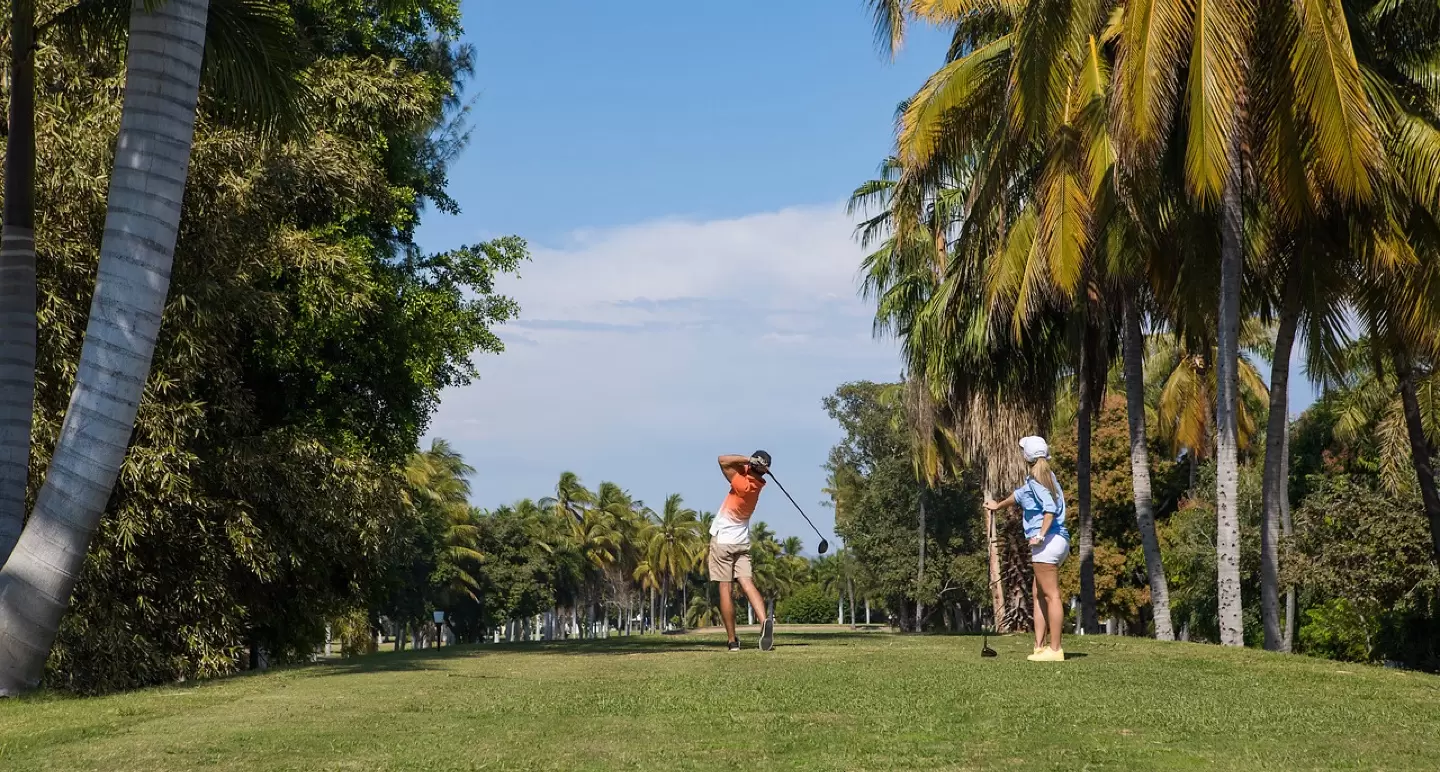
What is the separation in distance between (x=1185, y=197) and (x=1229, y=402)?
9.88 feet

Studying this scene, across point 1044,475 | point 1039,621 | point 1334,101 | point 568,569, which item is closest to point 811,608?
point 568,569

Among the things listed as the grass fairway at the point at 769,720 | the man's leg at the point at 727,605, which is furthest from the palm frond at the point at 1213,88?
the man's leg at the point at 727,605

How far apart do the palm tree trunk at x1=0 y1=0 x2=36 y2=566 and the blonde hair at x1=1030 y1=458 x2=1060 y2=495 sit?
355 inches

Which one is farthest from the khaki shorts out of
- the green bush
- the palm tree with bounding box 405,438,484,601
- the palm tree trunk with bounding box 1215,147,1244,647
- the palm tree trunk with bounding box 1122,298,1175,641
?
the green bush

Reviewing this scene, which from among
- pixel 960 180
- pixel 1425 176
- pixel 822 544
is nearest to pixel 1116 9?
pixel 1425 176

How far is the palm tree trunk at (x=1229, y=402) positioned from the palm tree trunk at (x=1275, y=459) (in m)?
0.48

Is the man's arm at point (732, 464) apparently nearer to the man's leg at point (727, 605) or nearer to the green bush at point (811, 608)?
the man's leg at point (727, 605)

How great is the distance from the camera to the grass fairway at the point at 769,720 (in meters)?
6.24

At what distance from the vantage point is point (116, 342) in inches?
442

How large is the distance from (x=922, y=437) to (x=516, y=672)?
25139 mm

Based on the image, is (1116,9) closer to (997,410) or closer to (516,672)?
(997,410)

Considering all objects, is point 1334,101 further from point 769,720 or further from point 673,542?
point 673,542

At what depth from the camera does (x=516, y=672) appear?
38.5 ft

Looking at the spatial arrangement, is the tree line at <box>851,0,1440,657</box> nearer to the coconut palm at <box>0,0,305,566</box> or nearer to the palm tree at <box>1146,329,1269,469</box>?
the coconut palm at <box>0,0,305,566</box>
